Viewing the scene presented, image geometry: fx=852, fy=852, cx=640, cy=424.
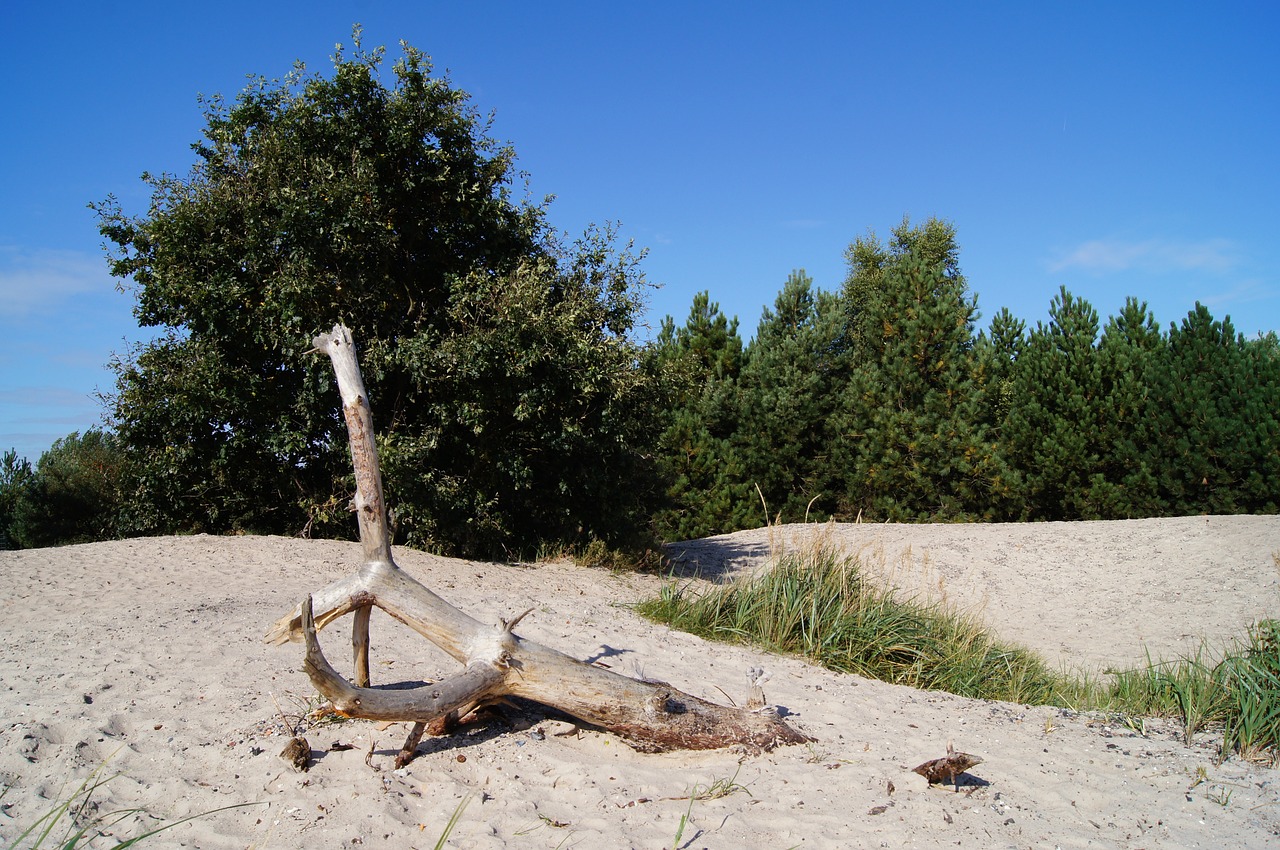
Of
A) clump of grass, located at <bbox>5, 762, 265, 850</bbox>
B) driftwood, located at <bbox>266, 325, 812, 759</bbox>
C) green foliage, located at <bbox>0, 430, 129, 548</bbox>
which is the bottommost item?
clump of grass, located at <bbox>5, 762, 265, 850</bbox>

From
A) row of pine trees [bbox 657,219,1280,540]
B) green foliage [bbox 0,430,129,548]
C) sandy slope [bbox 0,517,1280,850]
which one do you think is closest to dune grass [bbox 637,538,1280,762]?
sandy slope [bbox 0,517,1280,850]

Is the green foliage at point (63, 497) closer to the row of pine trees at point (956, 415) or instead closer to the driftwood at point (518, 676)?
the row of pine trees at point (956, 415)

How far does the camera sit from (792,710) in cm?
531

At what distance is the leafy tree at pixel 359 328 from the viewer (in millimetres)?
9750

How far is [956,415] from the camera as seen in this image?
1756cm

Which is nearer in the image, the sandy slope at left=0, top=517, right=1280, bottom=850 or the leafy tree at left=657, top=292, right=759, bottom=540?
the sandy slope at left=0, top=517, right=1280, bottom=850

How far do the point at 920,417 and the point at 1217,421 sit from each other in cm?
515

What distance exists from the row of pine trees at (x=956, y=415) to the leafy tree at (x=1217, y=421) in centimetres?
3

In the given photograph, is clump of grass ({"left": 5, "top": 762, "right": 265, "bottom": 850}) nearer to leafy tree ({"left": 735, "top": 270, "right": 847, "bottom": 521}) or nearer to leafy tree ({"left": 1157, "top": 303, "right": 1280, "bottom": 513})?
leafy tree ({"left": 735, "top": 270, "right": 847, "bottom": 521})

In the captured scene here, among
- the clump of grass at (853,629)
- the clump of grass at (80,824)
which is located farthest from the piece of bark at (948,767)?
the clump of grass at (80,824)

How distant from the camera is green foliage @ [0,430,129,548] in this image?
14.4 m

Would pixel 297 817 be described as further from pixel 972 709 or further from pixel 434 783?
pixel 972 709

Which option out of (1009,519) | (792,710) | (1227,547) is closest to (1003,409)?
(1009,519)

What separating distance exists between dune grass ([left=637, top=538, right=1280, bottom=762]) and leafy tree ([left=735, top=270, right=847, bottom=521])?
10.7 meters
